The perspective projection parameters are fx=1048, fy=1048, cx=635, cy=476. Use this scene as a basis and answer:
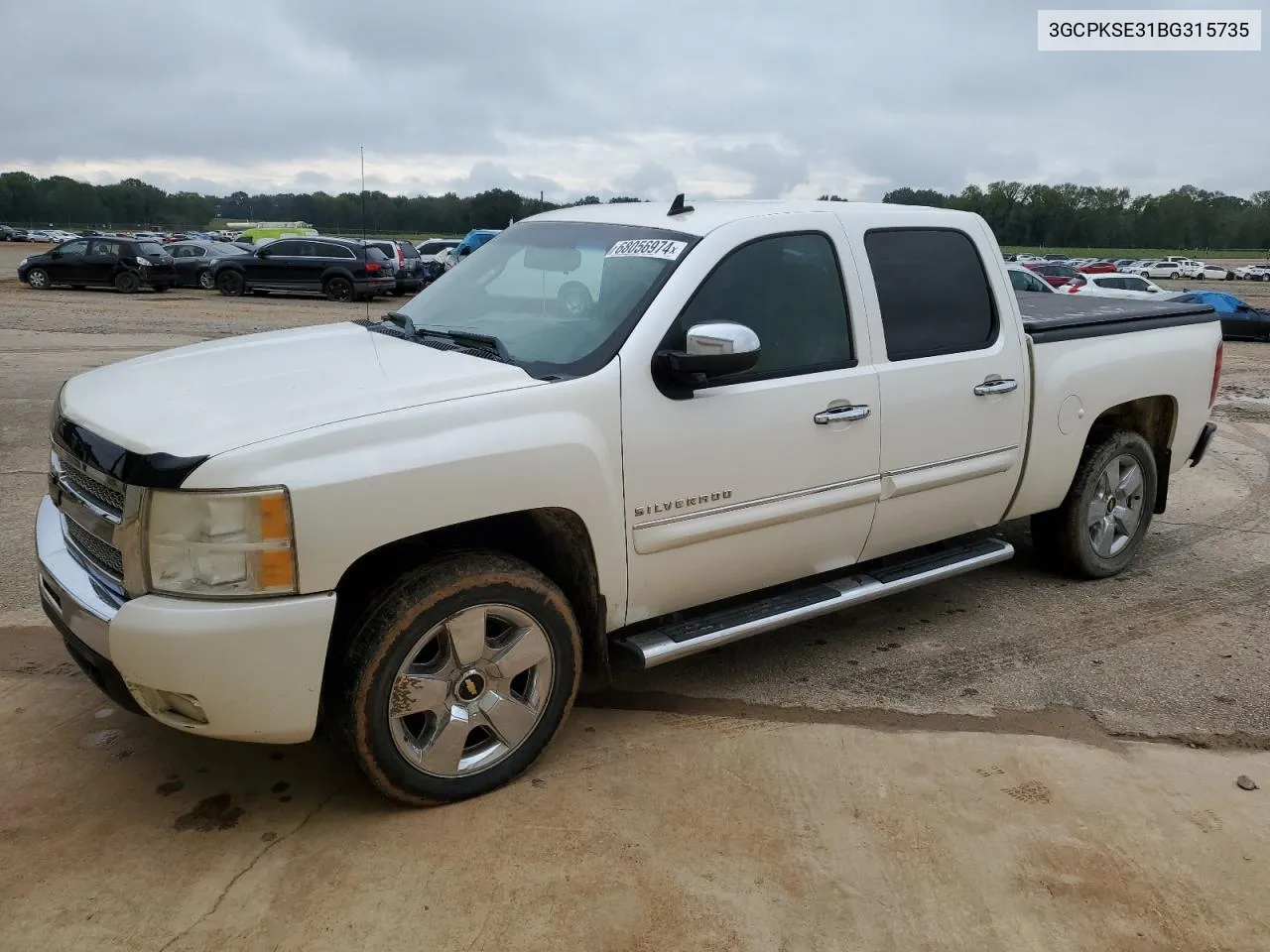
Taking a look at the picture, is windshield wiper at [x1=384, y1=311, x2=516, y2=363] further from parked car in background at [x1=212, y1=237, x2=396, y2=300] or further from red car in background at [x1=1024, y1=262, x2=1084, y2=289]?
red car in background at [x1=1024, y1=262, x2=1084, y2=289]

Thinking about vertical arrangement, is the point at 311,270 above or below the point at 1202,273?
above

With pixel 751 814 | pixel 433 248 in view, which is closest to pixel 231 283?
pixel 433 248

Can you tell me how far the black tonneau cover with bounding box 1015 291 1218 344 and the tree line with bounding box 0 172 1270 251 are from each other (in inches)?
2588

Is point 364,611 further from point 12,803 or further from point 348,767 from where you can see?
point 12,803

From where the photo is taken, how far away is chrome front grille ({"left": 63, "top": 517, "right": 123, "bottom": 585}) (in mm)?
2938

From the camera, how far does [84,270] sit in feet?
83.3

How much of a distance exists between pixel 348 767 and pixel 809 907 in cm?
158

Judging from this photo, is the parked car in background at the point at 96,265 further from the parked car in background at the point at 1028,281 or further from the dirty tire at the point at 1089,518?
the dirty tire at the point at 1089,518

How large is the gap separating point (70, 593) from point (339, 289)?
73.5 feet

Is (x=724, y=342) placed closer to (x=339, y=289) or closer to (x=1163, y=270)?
(x=339, y=289)

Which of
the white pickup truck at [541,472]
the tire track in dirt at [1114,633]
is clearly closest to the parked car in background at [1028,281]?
the tire track in dirt at [1114,633]

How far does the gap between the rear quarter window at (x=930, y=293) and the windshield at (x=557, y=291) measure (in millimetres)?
930

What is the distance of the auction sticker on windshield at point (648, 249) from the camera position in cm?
365

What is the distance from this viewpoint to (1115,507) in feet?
17.7
